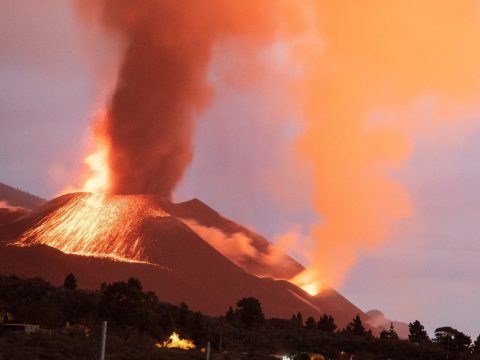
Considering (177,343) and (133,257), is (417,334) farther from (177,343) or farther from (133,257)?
(133,257)

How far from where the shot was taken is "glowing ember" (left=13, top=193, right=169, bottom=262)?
174m

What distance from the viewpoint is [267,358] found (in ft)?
188

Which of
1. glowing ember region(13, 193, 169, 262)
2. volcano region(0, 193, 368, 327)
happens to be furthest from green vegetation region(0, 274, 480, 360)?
glowing ember region(13, 193, 169, 262)

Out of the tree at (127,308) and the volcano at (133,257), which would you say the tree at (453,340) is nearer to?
the tree at (127,308)

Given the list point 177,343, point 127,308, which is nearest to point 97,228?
point 127,308

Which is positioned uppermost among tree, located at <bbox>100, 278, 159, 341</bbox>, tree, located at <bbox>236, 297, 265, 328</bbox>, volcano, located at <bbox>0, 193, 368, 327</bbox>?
volcano, located at <bbox>0, 193, 368, 327</bbox>

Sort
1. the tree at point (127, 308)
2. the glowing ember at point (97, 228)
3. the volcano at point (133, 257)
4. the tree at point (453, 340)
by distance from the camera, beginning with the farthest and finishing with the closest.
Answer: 1. the glowing ember at point (97, 228)
2. the volcano at point (133, 257)
3. the tree at point (453, 340)
4. the tree at point (127, 308)

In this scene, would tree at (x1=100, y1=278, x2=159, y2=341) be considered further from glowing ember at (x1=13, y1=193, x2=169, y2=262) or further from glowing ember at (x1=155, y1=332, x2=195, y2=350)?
glowing ember at (x1=13, y1=193, x2=169, y2=262)

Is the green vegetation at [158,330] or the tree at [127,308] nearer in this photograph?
the green vegetation at [158,330]

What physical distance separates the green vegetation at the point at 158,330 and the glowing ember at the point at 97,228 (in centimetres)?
8351

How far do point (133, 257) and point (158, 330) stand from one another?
110m

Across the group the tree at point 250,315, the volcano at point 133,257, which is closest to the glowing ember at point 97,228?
the volcano at point 133,257

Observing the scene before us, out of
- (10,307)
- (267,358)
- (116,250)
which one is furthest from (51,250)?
(267,358)

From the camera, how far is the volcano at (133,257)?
15525 cm
